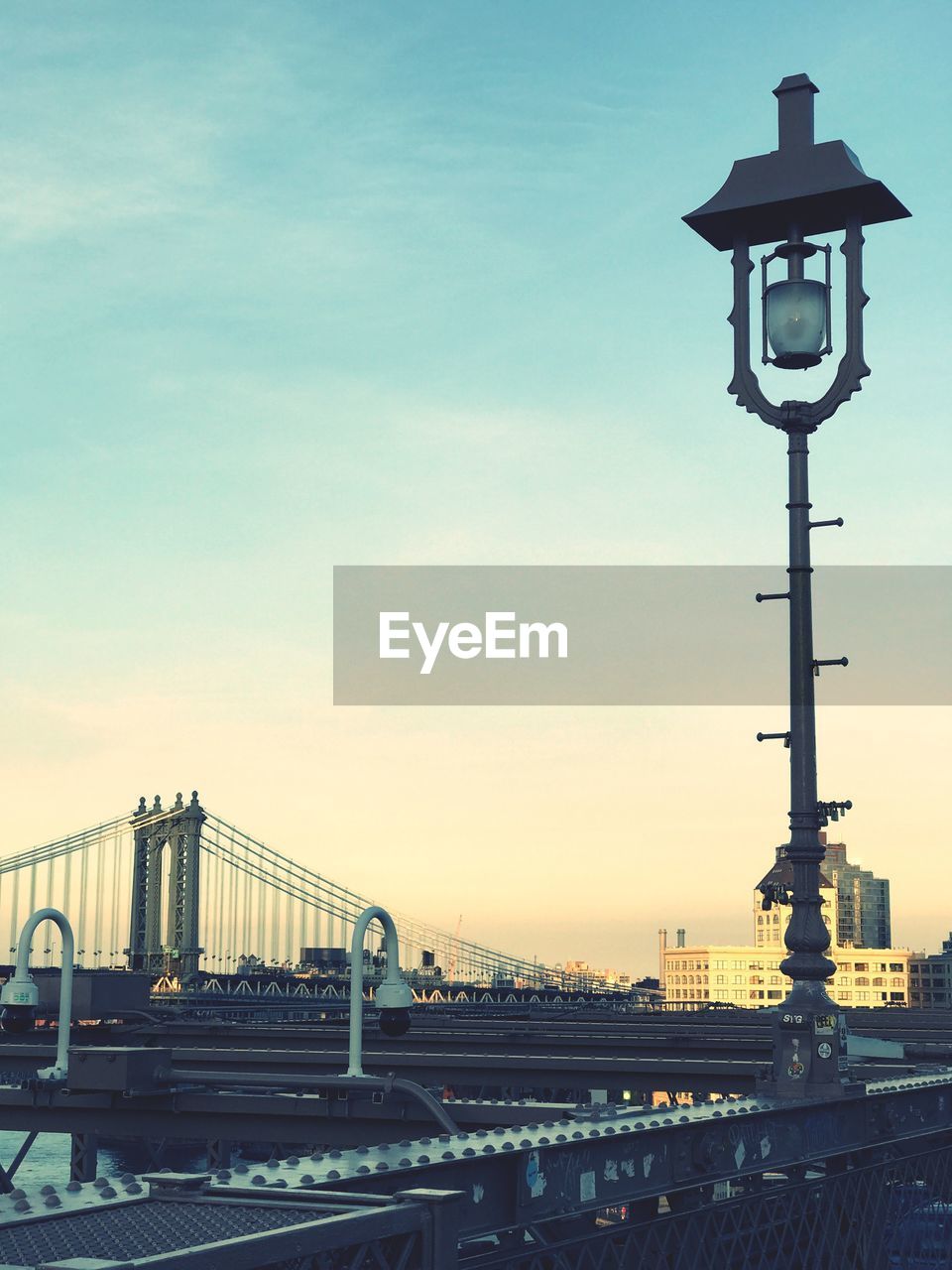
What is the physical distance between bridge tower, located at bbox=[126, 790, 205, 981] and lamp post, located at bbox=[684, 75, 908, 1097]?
8490 cm

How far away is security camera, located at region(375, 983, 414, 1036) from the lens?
13961mm

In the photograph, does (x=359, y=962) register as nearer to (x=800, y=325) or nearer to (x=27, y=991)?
(x=27, y=991)

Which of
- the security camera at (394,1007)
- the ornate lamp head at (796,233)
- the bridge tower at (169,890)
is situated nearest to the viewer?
the security camera at (394,1007)

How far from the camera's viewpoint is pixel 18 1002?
16.5m

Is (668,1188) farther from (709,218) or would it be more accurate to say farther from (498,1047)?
(498,1047)

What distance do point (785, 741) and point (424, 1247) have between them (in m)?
9.39

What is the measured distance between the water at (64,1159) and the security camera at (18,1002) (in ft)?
301

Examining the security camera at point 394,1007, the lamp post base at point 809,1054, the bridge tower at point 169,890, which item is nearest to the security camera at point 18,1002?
the security camera at point 394,1007

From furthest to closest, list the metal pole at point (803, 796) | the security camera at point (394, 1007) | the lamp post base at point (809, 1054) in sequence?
1. the metal pole at point (803, 796)
2. the security camera at point (394, 1007)
3. the lamp post base at point (809, 1054)

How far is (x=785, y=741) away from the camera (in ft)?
49.2

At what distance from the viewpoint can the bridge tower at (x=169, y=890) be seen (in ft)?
336

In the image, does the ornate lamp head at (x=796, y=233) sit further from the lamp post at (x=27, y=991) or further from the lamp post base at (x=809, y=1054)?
the lamp post at (x=27, y=991)

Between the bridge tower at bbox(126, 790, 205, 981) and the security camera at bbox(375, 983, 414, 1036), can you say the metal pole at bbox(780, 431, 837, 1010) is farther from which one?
the bridge tower at bbox(126, 790, 205, 981)

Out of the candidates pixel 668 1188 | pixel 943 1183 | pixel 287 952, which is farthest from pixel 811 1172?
pixel 287 952
